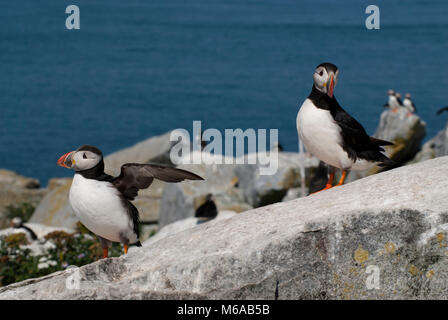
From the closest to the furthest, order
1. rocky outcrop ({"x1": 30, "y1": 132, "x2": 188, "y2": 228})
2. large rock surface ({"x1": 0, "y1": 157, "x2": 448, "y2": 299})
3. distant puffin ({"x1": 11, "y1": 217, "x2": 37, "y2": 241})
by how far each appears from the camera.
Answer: large rock surface ({"x1": 0, "y1": 157, "x2": 448, "y2": 299}) → distant puffin ({"x1": 11, "y1": 217, "x2": 37, "y2": 241}) → rocky outcrop ({"x1": 30, "y1": 132, "x2": 188, "y2": 228})

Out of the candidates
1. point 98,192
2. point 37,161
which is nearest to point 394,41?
point 37,161

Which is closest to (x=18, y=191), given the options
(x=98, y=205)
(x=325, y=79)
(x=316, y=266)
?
(x=98, y=205)

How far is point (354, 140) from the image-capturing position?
6.21m

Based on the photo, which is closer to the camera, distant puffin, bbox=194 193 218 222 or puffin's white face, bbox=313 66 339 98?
puffin's white face, bbox=313 66 339 98

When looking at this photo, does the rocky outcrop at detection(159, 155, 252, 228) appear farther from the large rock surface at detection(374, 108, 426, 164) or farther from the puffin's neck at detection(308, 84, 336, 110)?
the puffin's neck at detection(308, 84, 336, 110)

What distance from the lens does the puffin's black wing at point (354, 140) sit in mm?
6078

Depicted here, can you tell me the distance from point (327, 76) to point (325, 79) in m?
0.03

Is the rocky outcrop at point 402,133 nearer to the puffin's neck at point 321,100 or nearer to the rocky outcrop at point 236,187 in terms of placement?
the rocky outcrop at point 236,187

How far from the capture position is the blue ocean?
33344mm

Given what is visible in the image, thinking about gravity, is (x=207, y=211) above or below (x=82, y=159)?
below

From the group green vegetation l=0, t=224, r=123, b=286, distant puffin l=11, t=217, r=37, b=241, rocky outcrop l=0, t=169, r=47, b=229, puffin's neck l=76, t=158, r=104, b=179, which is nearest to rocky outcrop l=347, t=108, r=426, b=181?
distant puffin l=11, t=217, r=37, b=241

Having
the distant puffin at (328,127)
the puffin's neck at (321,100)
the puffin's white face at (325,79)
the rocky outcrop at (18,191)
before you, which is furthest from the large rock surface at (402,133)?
the puffin's white face at (325,79)

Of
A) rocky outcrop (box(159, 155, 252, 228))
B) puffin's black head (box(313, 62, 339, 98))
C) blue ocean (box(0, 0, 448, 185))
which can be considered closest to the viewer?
puffin's black head (box(313, 62, 339, 98))

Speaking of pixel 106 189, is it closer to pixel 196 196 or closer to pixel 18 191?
pixel 196 196
